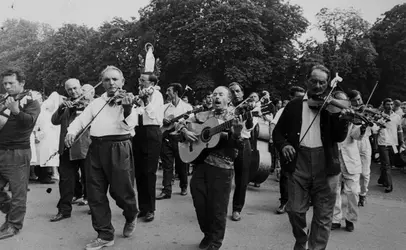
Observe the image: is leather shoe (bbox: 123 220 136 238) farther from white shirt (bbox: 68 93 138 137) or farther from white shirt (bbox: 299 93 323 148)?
white shirt (bbox: 299 93 323 148)

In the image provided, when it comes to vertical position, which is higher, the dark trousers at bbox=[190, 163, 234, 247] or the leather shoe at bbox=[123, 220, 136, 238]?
the dark trousers at bbox=[190, 163, 234, 247]

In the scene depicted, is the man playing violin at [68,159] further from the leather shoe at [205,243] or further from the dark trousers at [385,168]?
the dark trousers at [385,168]

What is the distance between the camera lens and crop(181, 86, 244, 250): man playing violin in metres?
4.83

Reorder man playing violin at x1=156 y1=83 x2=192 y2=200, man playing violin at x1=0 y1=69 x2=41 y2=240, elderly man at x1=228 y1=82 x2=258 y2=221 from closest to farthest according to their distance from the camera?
1. man playing violin at x1=0 y1=69 x2=41 y2=240
2. elderly man at x1=228 y1=82 x2=258 y2=221
3. man playing violin at x1=156 y1=83 x2=192 y2=200

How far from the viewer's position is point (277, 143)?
177 inches

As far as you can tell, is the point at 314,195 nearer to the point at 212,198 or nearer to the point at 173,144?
the point at 212,198

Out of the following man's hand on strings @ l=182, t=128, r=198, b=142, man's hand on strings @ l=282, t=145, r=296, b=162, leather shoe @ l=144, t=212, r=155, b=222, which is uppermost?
man's hand on strings @ l=182, t=128, r=198, b=142

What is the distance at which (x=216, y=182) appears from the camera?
4902mm

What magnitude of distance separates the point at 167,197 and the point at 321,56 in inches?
919

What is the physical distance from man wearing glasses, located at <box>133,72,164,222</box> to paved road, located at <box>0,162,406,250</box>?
357 mm

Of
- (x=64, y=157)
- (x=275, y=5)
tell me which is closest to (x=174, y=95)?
(x=64, y=157)

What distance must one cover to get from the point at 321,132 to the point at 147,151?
2.94 m

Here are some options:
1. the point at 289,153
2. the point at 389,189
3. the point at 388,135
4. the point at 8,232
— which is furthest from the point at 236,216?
the point at 388,135

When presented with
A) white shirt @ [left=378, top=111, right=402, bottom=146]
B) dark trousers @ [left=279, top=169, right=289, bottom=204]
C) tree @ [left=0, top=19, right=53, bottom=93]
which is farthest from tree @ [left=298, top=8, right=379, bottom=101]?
tree @ [left=0, top=19, right=53, bottom=93]
